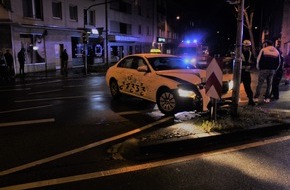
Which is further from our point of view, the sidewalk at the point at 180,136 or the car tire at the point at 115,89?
the car tire at the point at 115,89

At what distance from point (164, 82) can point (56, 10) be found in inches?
934

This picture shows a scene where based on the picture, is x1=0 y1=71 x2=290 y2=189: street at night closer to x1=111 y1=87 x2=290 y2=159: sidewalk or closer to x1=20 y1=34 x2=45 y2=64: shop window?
x1=111 y1=87 x2=290 y2=159: sidewalk

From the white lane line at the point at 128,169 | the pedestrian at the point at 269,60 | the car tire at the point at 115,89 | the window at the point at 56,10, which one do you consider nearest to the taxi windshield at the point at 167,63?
the car tire at the point at 115,89

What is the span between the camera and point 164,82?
29.8 feet

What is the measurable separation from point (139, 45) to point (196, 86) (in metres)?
42.7

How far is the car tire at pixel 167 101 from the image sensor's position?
8883 millimetres

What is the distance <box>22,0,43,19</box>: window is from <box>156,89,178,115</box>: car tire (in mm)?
20404

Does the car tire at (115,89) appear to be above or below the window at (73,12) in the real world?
below

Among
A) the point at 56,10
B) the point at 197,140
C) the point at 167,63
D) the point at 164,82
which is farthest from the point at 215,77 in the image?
the point at 56,10

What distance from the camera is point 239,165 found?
17.3ft

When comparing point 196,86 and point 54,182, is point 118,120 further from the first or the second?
point 54,182

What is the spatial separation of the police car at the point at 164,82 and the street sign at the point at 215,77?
1.25 m

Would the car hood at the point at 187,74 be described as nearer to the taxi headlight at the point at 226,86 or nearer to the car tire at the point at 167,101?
the car tire at the point at 167,101

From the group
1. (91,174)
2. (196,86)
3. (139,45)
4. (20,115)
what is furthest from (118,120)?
(139,45)
